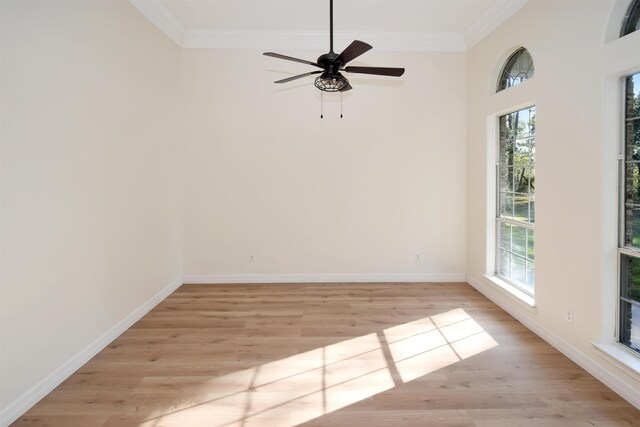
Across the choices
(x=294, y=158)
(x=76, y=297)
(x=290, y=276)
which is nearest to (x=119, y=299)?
(x=76, y=297)

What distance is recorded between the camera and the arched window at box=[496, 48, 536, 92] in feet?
11.4

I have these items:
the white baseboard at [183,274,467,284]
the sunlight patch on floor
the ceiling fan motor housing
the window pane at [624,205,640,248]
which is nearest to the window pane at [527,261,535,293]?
the sunlight patch on floor

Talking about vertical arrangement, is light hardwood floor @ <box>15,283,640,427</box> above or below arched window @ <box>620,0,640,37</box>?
below

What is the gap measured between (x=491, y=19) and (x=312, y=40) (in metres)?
2.12

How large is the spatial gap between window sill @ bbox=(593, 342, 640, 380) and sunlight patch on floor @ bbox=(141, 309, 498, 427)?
75 centimetres

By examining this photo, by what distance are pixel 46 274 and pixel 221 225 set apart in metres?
2.46

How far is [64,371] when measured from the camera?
2.45 metres

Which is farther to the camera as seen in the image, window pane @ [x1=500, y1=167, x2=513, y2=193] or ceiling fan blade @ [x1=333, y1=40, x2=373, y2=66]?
window pane @ [x1=500, y1=167, x2=513, y2=193]

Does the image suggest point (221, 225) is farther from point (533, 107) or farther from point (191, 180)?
point (533, 107)

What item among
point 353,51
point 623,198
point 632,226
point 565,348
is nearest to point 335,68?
point 353,51

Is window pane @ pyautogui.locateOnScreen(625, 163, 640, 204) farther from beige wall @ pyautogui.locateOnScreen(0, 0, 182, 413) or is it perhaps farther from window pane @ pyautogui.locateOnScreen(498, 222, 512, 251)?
beige wall @ pyautogui.locateOnScreen(0, 0, 182, 413)

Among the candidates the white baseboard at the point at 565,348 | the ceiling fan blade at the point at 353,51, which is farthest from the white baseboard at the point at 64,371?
the white baseboard at the point at 565,348

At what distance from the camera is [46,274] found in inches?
90.5

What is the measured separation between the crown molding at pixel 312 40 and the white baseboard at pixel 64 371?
3.33 meters
